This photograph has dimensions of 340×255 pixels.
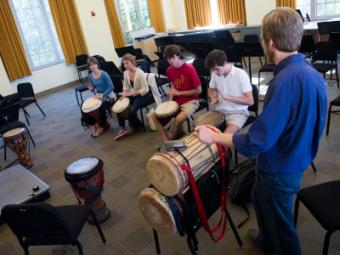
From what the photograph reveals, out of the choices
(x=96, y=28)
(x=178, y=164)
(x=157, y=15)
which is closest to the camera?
(x=178, y=164)

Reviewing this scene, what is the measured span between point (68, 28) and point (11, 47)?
1546 mm

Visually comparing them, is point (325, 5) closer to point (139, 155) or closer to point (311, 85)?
point (139, 155)

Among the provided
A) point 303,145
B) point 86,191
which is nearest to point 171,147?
point 303,145

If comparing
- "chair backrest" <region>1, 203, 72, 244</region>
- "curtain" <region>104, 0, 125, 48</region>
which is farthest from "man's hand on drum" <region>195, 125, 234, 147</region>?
"curtain" <region>104, 0, 125, 48</region>

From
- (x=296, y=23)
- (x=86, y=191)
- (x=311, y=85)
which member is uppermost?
(x=296, y=23)

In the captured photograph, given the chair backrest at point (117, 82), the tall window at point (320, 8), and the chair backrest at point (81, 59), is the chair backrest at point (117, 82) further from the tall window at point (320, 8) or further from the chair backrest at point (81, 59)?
the tall window at point (320, 8)

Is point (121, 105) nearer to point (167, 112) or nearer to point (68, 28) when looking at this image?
point (167, 112)

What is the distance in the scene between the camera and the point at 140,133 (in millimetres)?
4395

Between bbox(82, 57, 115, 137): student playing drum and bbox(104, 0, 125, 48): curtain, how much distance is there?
4.60 meters

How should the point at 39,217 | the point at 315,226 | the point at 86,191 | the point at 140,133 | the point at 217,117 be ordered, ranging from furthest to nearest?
1. the point at 140,133
2. the point at 217,117
3. the point at 86,191
4. the point at 315,226
5. the point at 39,217

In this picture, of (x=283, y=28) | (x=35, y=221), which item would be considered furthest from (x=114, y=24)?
(x=283, y=28)

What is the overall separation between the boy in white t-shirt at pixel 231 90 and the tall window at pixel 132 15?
712cm

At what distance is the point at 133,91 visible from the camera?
4.27 meters

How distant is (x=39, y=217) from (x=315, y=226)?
1.91 m
